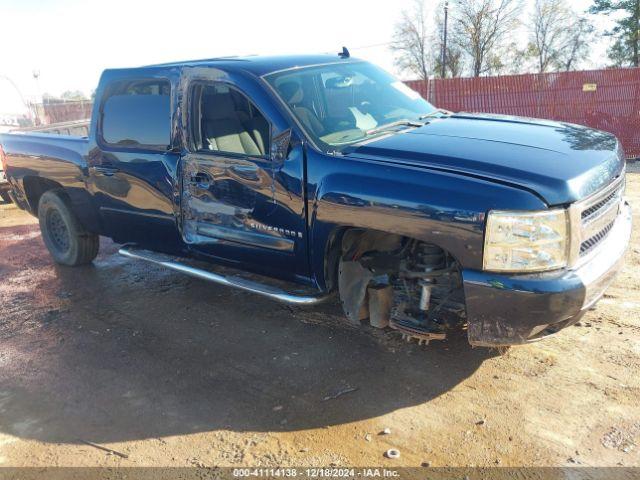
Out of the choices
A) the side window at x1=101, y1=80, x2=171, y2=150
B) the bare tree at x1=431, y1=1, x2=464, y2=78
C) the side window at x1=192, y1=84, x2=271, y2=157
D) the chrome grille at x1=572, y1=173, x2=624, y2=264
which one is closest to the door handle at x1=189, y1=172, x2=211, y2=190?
the side window at x1=192, y1=84, x2=271, y2=157

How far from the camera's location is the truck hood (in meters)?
2.72

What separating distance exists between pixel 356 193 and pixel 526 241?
0.96 meters

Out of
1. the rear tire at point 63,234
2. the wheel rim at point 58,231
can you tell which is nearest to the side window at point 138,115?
the rear tire at point 63,234

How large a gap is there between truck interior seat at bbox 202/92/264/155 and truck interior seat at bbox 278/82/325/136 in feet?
1.43

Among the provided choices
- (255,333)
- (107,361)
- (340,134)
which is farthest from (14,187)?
(340,134)

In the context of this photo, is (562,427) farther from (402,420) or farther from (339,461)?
(339,461)

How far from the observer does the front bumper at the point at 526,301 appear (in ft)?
8.82

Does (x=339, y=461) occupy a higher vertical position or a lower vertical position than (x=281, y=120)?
lower

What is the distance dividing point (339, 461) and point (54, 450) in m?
1.55

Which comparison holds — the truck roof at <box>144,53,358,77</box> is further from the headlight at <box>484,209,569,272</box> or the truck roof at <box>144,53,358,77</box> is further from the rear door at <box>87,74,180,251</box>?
the headlight at <box>484,209,569,272</box>

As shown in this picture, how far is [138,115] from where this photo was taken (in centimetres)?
451

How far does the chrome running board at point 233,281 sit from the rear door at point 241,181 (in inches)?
5.4

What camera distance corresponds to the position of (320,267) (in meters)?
3.49

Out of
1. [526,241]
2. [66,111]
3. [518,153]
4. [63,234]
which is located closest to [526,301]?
[526,241]
